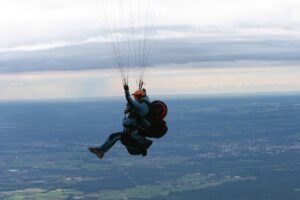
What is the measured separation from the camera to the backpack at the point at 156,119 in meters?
17.5

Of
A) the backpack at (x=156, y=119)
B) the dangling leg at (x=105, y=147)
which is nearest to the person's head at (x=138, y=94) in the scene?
the backpack at (x=156, y=119)

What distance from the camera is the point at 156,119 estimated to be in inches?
693

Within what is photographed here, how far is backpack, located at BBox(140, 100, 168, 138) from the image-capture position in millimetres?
17516

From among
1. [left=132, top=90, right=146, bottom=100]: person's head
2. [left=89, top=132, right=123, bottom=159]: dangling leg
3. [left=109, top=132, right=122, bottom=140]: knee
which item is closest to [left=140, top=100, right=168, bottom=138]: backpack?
[left=132, top=90, right=146, bottom=100]: person's head

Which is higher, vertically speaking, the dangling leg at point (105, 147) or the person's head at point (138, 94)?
the person's head at point (138, 94)

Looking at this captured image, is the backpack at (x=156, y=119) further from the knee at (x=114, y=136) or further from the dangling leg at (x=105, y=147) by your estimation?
the dangling leg at (x=105, y=147)

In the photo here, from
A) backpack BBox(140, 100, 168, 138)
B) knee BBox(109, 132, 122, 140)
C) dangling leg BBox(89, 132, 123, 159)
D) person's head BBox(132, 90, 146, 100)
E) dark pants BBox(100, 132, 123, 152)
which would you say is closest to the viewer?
dangling leg BBox(89, 132, 123, 159)

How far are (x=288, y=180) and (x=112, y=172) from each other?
65.9 m

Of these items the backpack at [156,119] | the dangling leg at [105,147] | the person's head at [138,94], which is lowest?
the dangling leg at [105,147]

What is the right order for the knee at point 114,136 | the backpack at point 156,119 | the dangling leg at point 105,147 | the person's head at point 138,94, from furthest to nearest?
the knee at point 114,136, the backpack at point 156,119, the person's head at point 138,94, the dangling leg at point 105,147

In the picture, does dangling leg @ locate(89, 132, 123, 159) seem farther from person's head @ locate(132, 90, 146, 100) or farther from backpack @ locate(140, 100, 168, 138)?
person's head @ locate(132, 90, 146, 100)

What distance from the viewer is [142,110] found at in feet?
56.2

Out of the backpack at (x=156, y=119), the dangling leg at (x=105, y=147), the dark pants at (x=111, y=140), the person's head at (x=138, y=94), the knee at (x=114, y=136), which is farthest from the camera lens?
the knee at (x=114, y=136)

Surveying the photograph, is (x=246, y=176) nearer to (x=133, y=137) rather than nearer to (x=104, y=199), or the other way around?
(x=104, y=199)
